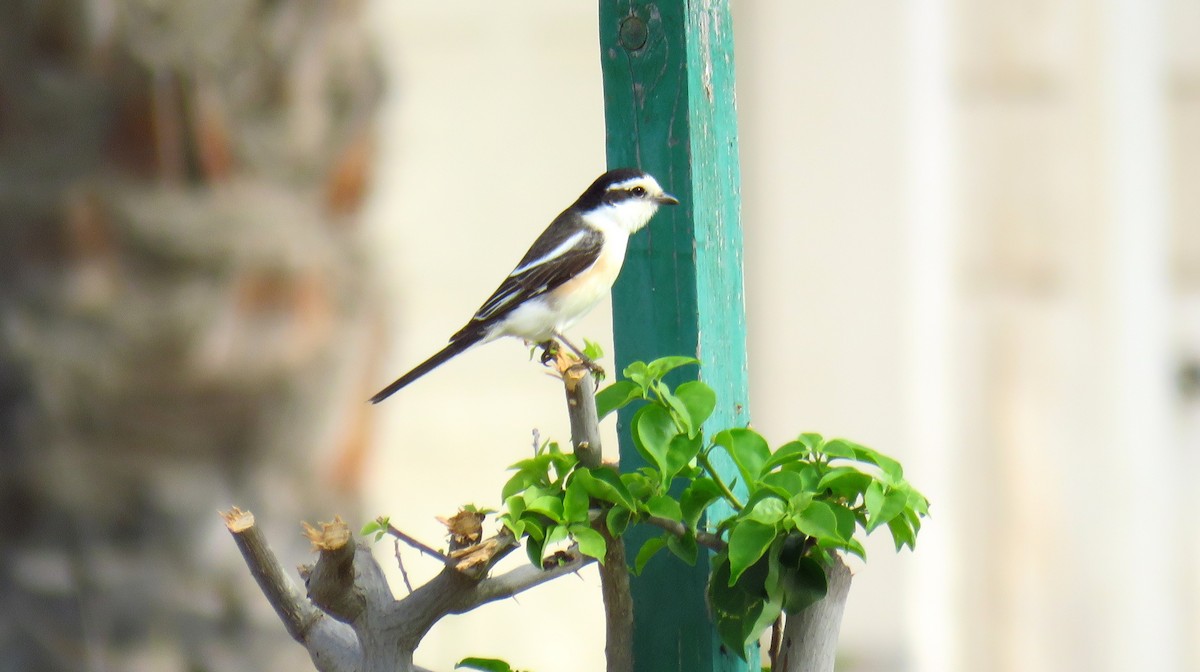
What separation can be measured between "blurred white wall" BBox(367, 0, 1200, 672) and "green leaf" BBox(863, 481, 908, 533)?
2983 millimetres

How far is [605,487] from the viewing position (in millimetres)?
1854

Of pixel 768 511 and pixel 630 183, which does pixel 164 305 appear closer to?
pixel 630 183

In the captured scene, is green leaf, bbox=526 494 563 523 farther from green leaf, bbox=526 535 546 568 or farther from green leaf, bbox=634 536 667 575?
green leaf, bbox=634 536 667 575

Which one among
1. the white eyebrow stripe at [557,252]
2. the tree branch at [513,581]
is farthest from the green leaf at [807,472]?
the white eyebrow stripe at [557,252]

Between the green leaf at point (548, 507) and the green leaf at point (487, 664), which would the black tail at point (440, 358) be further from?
the green leaf at point (548, 507)

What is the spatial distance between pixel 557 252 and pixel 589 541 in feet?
4.09

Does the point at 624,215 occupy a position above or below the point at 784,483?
above

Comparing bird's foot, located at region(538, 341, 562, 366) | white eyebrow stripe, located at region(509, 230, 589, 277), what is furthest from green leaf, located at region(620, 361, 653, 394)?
white eyebrow stripe, located at region(509, 230, 589, 277)

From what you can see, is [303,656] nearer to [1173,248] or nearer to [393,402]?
[393,402]

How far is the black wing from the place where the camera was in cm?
286

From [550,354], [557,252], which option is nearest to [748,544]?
[550,354]

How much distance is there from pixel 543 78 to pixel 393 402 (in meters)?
1.35

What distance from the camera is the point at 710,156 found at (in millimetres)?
2217

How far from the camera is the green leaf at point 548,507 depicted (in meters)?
1.80
